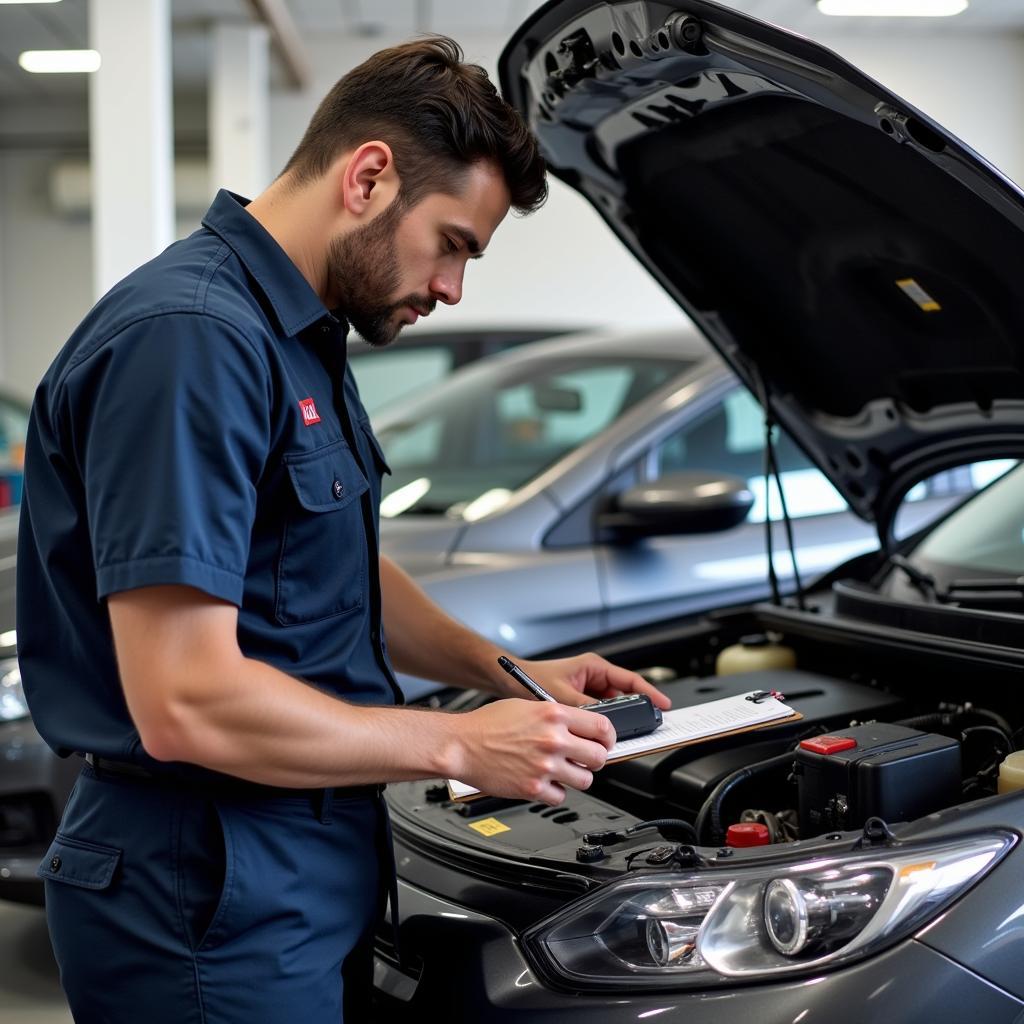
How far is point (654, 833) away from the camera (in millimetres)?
1592

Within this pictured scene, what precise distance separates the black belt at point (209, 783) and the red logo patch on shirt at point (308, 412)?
0.39 metres

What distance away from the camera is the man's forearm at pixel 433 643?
71.7 inches

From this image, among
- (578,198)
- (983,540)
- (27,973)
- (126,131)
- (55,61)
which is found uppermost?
(55,61)

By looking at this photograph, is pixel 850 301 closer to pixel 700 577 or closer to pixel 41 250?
pixel 700 577

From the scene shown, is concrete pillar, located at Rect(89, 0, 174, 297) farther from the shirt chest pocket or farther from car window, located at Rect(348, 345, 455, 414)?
the shirt chest pocket

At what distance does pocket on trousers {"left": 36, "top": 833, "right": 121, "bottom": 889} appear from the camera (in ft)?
4.30

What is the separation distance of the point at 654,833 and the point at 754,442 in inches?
83.4

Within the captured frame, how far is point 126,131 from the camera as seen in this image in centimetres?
639

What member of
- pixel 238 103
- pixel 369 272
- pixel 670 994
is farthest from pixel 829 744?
pixel 238 103

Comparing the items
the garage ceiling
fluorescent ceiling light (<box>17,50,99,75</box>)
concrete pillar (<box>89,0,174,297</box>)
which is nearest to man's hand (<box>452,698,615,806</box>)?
concrete pillar (<box>89,0,174,297</box>)

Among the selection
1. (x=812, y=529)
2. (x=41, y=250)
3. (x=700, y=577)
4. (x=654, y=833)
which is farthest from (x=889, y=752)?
(x=41, y=250)

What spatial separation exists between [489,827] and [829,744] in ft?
1.59

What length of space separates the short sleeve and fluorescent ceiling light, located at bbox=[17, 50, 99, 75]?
1013 cm

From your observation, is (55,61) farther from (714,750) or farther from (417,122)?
(714,750)
